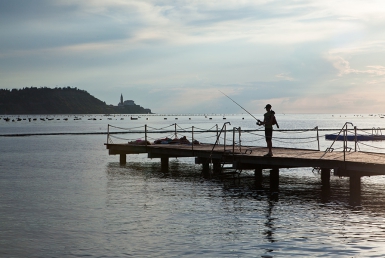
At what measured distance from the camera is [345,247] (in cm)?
1385

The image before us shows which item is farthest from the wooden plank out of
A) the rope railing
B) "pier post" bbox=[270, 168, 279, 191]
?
the rope railing

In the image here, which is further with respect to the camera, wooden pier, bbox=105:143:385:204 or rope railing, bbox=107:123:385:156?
rope railing, bbox=107:123:385:156

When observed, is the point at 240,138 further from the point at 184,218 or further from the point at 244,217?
the point at 184,218

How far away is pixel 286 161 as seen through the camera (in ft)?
77.9

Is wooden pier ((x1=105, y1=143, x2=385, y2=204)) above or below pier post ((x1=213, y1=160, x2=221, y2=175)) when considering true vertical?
above

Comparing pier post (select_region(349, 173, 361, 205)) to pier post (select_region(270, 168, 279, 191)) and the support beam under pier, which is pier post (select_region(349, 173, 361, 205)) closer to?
pier post (select_region(270, 168, 279, 191))

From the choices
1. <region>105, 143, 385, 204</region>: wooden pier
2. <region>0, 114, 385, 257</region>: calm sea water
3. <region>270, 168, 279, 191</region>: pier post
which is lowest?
<region>0, 114, 385, 257</region>: calm sea water

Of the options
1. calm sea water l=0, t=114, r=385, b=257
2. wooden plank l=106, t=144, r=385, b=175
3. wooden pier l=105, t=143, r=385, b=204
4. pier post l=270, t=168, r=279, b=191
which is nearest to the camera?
calm sea water l=0, t=114, r=385, b=257

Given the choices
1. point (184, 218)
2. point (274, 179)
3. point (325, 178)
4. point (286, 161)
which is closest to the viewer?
point (184, 218)

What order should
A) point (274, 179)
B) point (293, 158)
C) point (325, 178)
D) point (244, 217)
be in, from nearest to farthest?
point (244, 217), point (293, 158), point (325, 178), point (274, 179)

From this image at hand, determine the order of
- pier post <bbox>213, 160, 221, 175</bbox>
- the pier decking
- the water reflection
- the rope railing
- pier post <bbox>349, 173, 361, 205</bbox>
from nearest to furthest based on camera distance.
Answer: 1. the water reflection
2. the pier decking
3. pier post <bbox>349, 173, 361, 205</bbox>
4. the rope railing
5. pier post <bbox>213, 160, 221, 175</bbox>

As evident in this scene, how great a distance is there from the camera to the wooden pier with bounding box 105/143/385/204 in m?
21.5

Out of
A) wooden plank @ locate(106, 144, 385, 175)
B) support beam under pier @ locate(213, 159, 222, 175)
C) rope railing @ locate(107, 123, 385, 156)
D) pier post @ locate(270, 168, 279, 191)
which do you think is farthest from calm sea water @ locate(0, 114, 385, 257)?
rope railing @ locate(107, 123, 385, 156)

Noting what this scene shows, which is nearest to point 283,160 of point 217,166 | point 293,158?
point 293,158
